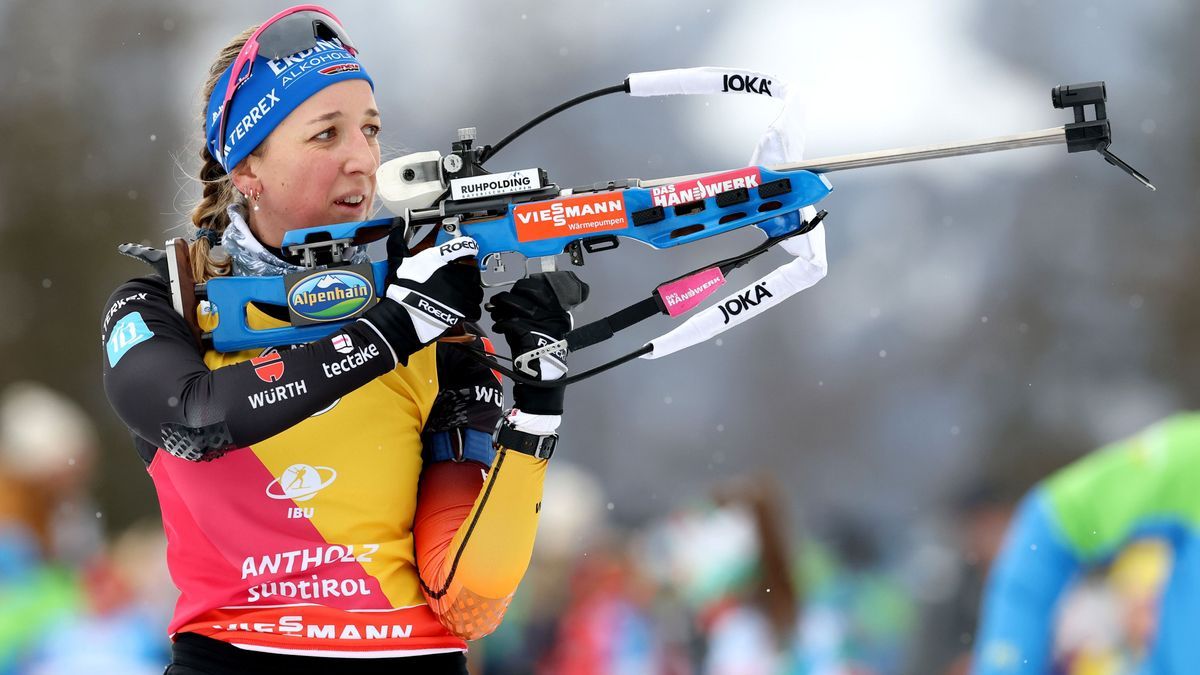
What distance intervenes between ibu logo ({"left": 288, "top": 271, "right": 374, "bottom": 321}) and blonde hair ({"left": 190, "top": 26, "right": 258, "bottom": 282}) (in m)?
0.18

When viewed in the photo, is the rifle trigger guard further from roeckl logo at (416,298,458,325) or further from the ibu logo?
the ibu logo

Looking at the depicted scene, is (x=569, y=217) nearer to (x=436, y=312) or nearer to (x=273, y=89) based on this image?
(x=436, y=312)

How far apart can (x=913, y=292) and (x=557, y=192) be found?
3939mm

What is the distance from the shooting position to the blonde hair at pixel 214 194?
204 cm

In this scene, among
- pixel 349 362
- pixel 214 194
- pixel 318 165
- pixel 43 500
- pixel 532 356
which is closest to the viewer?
pixel 349 362

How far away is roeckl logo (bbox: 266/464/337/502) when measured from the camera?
1.89 metres

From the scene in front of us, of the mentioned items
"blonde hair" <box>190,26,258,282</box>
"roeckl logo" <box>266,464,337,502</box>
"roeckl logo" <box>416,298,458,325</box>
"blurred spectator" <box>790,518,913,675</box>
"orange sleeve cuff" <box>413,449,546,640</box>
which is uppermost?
"blonde hair" <box>190,26,258,282</box>

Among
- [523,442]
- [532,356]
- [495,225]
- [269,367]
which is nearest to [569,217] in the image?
[495,225]

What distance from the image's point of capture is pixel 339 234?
199 cm

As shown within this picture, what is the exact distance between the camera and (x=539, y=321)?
1.92 m

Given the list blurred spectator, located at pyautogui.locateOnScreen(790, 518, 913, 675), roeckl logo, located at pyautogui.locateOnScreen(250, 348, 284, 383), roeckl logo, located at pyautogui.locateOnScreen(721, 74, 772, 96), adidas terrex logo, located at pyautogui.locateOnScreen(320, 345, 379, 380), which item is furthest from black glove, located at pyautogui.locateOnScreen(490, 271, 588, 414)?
blurred spectator, located at pyautogui.locateOnScreen(790, 518, 913, 675)

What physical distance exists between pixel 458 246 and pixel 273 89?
0.41 meters

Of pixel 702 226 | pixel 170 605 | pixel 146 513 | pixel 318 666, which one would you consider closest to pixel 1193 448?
pixel 702 226

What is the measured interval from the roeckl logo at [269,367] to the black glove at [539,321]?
1.05 ft
